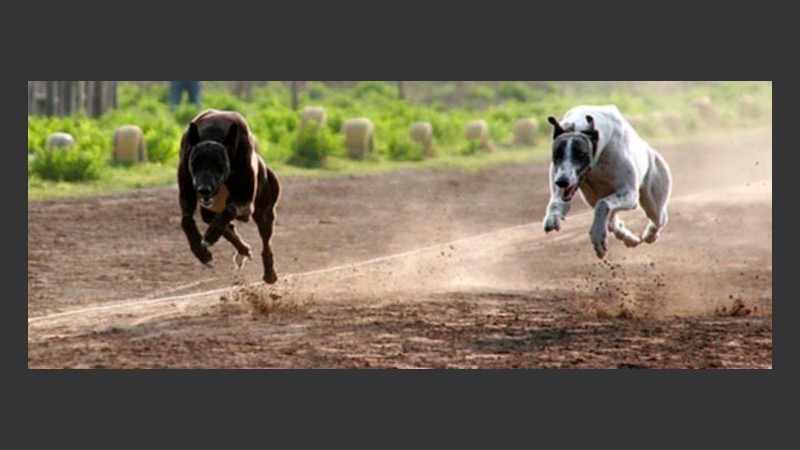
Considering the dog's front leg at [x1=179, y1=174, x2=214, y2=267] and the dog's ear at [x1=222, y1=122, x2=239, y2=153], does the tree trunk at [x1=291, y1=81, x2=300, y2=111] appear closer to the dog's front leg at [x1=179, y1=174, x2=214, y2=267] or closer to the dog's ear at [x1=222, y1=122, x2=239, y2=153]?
the dog's front leg at [x1=179, y1=174, x2=214, y2=267]

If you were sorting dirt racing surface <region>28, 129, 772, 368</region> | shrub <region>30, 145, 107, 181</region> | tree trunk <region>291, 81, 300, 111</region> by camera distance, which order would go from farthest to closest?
1. tree trunk <region>291, 81, 300, 111</region>
2. shrub <region>30, 145, 107, 181</region>
3. dirt racing surface <region>28, 129, 772, 368</region>

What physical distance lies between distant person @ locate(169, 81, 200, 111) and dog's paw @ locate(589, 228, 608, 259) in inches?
474

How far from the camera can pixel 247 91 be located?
2836 cm

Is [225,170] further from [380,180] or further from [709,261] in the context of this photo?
[380,180]

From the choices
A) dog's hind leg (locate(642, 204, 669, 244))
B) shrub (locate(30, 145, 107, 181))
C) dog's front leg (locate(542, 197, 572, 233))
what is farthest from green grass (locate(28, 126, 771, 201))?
dog's front leg (locate(542, 197, 572, 233))

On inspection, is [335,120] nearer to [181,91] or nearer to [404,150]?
[404,150]

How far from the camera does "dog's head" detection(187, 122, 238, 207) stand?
1330 cm

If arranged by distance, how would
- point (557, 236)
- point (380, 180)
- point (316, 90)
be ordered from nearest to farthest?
point (557, 236)
point (380, 180)
point (316, 90)

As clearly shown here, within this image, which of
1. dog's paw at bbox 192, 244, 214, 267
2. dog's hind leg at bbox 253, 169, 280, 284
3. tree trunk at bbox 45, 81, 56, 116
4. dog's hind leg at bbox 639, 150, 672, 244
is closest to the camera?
dog's paw at bbox 192, 244, 214, 267

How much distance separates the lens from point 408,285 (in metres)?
16.8

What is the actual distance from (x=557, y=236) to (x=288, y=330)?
5672 millimetres

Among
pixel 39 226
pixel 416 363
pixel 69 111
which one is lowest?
pixel 416 363

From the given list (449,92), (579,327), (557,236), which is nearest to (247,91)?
(449,92)

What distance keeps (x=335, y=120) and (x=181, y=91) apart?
8.12 ft
